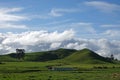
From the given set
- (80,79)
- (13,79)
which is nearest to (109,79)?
(80,79)

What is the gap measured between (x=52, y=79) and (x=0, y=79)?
14.6 m

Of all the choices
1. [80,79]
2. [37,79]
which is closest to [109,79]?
[80,79]

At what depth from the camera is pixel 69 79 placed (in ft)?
288

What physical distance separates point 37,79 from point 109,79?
2049 centimetres

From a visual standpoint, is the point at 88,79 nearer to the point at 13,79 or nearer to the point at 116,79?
the point at 116,79

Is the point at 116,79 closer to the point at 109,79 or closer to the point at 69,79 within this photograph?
the point at 109,79

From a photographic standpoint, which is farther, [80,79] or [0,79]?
[80,79]

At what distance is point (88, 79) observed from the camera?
88.3m

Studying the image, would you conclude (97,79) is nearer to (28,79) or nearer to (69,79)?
(69,79)

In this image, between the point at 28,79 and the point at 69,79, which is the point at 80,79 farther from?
the point at 28,79

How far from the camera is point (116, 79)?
86.9 metres

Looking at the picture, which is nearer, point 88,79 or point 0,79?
point 0,79

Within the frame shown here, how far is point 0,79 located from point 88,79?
2511 centimetres

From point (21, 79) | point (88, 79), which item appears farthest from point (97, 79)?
point (21, 79)
